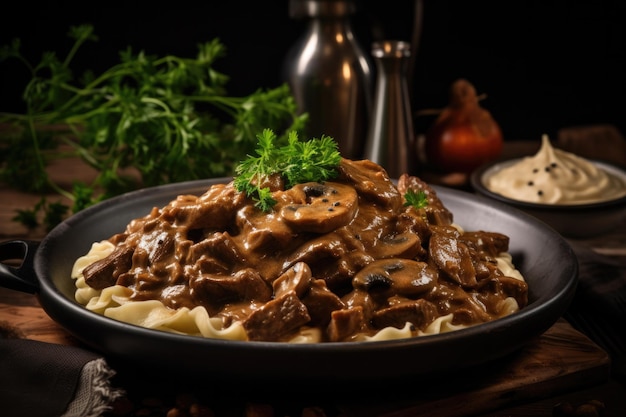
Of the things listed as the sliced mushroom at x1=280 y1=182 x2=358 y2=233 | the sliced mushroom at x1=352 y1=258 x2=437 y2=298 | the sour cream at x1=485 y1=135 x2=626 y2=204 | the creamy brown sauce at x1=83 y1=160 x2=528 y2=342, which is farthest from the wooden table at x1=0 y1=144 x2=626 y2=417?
the sour cream at x1=485 y1=135 x2=626 y2=204

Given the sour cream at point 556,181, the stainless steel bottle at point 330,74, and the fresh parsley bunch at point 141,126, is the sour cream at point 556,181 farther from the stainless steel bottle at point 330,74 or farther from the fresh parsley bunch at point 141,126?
the fresh parsley bunch at point 141,126

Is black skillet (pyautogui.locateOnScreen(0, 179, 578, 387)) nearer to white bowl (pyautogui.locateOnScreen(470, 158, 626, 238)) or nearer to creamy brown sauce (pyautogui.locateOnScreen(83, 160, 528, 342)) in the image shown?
creamy brown sauce (pyautogui.locateOnScreen(83, 160, 528, 342))

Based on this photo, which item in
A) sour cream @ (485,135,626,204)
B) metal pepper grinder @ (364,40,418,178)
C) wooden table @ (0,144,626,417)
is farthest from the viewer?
metal pepper grinder @ (364,40,418,178)

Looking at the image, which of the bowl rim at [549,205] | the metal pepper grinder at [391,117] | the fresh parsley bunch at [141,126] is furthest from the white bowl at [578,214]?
the fresh parsley bunch at [141,126]

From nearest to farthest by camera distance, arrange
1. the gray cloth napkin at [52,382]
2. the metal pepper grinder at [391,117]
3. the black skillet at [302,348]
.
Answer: the black skillet at [302,348] < the gray cloth napkin at [52,382] < the metal pepper grinder at [391,117]

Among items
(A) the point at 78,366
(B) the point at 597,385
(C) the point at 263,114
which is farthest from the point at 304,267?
(C) the point at 263,114

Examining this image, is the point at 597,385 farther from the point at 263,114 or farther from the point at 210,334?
the point at 263,114

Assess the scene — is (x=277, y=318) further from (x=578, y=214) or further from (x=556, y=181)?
(x=556, y=181)

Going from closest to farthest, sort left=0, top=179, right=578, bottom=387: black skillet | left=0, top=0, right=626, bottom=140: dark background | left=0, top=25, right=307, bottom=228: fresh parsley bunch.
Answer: left=0, top=179, right=578, bottom=387: black skillet < left=0, top=25, right=307, bottom=228: fresh parsley bunch < left=0, top=0, right=626, bottom=140: dark background
